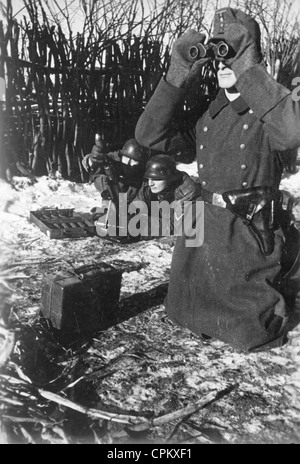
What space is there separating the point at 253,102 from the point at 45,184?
4668 mm

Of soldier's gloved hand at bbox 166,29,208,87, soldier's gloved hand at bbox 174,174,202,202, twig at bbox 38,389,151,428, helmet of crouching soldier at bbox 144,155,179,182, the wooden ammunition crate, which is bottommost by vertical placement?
twig at bbox 38,389,151,428

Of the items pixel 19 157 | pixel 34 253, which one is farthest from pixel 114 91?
pixel 34 253

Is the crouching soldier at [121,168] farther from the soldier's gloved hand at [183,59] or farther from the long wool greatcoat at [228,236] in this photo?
the soldier's gloved hand at [183,59]

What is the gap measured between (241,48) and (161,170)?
263cm

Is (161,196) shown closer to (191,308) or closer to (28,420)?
(191,308)

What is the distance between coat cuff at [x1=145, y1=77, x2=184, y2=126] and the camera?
2.76m

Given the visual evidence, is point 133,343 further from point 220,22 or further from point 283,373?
point 220,22

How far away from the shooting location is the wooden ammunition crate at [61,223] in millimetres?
5129

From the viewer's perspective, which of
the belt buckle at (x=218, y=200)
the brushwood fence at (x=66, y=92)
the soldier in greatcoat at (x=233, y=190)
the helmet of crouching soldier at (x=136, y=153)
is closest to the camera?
the soldier in greatcoat at (x=233, y=190)

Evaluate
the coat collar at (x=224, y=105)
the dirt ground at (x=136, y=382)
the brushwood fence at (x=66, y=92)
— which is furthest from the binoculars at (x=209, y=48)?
the brushwood fence at (x=66, y=92)

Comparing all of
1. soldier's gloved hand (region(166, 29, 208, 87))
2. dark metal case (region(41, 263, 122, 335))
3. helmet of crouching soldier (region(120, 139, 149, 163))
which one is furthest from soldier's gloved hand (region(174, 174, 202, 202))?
soldier's gloved hand (region(166, 29, 208, 87))

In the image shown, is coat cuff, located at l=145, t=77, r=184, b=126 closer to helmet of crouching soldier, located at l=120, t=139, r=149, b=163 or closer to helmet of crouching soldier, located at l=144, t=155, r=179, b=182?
helmet of crouching soldier, located at l=144, t=155, r=179, b=182

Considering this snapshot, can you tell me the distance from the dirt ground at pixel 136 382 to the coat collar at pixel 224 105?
61.2 inches

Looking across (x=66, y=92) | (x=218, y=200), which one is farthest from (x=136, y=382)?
(x=66, y=92)
